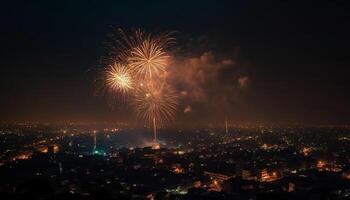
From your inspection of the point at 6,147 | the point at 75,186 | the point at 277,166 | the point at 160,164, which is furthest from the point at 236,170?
the point at 6,147

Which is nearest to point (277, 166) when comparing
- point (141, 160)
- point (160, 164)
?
point (160, 164)

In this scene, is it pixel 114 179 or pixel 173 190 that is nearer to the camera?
pixel 173 190

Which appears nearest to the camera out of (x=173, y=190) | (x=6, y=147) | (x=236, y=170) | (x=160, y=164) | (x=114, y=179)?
(x=173, y=190)

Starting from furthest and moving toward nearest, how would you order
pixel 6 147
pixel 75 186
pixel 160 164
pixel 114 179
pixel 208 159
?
pixel 6 147
pixel 208 159
pixel 160 164
pixel 114 179
pixel 75 186

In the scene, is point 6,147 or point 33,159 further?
point 6,147

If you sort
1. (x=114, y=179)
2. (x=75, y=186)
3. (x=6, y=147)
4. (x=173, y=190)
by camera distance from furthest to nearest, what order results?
(x=6, y=147)
(x=114, y=179)
(x=173, y=190)
(x=75, y=186)

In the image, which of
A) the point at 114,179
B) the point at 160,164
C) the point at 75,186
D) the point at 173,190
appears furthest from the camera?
the point at 160,164

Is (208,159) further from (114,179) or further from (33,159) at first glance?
(33,159)

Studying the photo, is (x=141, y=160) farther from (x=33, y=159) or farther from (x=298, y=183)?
(x=298, y=183)
